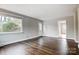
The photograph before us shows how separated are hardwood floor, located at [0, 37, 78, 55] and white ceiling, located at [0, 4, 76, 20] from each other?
396mm

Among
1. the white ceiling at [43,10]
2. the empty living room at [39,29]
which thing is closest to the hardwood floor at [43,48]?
the empty living room at [39,29]

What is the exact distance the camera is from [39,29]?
1.93 meters

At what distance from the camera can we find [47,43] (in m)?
1.91

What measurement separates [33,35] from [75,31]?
0.69 metres

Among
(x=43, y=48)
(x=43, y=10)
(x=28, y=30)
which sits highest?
(x=43, y=10)

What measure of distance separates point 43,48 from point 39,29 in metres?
0.32

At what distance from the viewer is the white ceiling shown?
186 centimetres

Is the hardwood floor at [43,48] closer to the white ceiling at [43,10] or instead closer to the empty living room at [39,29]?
the empty living room at [39,29]

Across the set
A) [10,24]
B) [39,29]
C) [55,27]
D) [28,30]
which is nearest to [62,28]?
[55,27]

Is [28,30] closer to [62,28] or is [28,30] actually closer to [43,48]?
[43,48]

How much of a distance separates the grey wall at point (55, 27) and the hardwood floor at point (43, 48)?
0.08 m
